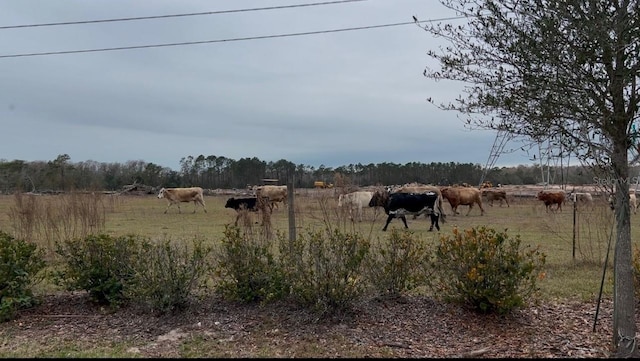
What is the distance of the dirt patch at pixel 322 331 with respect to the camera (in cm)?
477

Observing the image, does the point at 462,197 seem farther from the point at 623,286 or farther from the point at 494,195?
the point at 623,286

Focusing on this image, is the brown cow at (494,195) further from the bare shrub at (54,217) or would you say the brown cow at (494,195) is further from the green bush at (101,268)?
the green bush at (101,268)

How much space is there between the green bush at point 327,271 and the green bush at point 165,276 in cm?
107

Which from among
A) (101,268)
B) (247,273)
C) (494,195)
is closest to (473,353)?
(247,273)

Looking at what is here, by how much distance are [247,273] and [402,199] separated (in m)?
14.5

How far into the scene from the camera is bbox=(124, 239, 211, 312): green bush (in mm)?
5730

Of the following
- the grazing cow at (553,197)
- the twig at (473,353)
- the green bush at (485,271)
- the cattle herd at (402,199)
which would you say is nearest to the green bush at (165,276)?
the green bush at (485,271)

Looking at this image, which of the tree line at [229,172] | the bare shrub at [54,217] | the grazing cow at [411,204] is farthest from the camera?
the tree line at [229,172]

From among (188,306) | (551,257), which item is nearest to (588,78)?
(188,306)

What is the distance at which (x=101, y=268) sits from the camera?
6.20m

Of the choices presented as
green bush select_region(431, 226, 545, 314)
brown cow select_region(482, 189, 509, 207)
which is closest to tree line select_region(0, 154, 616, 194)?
brown cow select_region(482, 189, 509, 207)

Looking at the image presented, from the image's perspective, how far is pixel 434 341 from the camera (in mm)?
5047

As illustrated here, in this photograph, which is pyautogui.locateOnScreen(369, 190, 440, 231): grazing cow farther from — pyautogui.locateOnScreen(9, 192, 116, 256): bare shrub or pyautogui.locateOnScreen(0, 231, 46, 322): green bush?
pyautogui.locateOnScreen(0, 231, 46, 322): green bush

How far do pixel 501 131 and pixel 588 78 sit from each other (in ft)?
2.78
